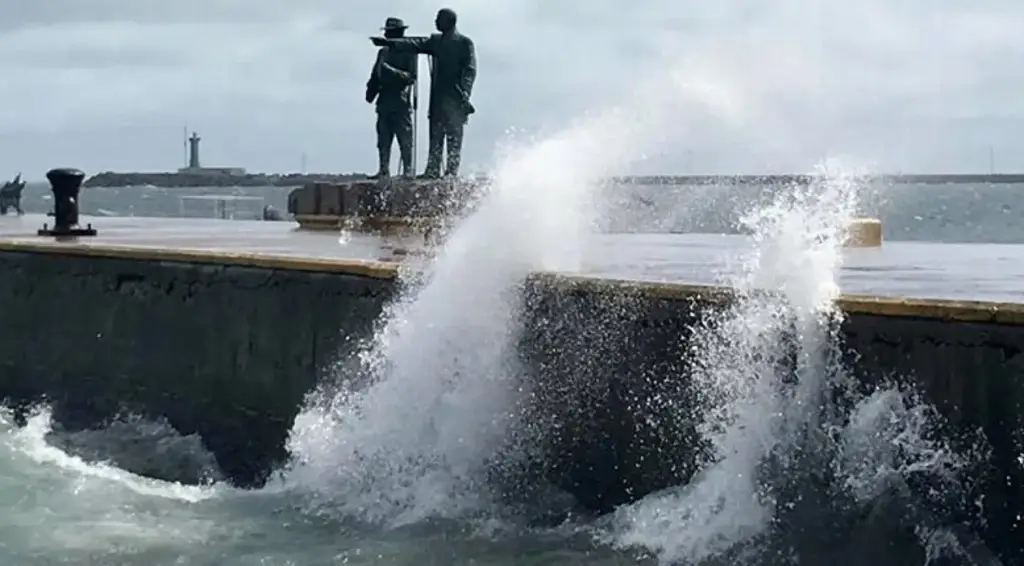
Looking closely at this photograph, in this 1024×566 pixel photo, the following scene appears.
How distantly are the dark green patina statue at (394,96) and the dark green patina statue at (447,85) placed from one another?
8.9 inches

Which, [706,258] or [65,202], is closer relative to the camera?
[706,258]

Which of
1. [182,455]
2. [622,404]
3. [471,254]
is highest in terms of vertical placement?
[471,254]

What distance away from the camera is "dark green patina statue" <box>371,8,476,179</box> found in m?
15.2

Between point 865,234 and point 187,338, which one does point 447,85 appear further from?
point 187,338

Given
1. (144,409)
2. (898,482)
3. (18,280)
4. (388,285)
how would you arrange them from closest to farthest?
1. (898,482)
2. (388,285)
3. (144,409)
4. (18,280)

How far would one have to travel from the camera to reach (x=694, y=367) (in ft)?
20.3

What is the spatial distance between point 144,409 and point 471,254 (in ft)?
10.1

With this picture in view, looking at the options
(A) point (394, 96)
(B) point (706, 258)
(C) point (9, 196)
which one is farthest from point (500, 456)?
(C) point (9, 196)

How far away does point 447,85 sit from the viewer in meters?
15.3

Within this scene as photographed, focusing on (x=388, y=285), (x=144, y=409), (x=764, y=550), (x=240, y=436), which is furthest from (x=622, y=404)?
(x=144, y=409)

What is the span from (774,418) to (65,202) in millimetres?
9934

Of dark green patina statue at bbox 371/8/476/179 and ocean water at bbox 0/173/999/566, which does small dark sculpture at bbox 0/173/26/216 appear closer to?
dark green patina statue at bbox 371/8/476/179

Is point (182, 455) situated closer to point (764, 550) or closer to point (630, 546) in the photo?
point (630, 546)

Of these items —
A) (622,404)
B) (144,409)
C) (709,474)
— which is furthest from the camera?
(144,409)
